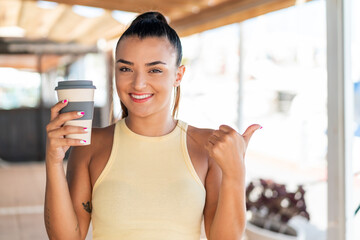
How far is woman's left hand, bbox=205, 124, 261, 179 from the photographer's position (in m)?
1.02

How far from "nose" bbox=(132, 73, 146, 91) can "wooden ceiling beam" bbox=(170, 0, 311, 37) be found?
2126 millimetres

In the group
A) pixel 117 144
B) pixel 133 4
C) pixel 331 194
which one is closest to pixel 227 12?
pixel 133 4

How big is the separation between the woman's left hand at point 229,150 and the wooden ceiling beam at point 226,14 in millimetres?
2143

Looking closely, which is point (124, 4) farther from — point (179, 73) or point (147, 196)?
point (147, 196)

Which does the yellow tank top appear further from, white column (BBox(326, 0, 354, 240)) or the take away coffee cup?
white column (BBox(326, 0, 354, 240))

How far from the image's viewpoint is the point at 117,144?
1204mm

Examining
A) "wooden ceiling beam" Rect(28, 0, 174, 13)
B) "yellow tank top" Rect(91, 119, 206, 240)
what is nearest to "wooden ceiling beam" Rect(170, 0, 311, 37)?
"wooden ceiling beam" Rect(28, 0, 174, 13)

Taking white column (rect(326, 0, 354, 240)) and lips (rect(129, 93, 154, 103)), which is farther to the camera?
white column (rect(326, 0, 354, 240))

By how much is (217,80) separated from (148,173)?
938cm

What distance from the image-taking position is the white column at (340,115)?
6.82ft

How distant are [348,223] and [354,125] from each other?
521 millimetres

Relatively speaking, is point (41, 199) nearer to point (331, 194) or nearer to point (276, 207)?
point (276, 207)

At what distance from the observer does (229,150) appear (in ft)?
3.34

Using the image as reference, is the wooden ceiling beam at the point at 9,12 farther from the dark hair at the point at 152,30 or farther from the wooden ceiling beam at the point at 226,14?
the dark hair at the point at 152,30
